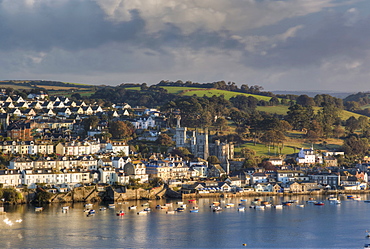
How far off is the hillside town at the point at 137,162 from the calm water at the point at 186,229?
6455 mm

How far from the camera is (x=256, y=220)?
165 ft

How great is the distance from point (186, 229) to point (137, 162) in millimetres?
22442

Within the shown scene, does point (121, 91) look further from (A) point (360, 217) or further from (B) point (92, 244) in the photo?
(B) point (92, 244)

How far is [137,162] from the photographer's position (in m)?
67.2

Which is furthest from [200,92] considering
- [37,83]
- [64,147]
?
[64,147]

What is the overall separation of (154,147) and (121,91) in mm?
46868

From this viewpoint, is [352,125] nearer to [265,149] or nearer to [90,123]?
[265,149]

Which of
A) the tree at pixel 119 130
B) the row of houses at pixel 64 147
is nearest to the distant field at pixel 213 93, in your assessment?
the tree at pixel 119 130

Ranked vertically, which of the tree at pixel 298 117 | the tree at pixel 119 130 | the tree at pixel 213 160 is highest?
the tree at pixel 298 117

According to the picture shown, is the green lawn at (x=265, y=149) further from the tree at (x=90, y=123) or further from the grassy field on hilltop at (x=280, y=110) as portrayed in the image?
the grassy field on hilltop at (x=280, y=110)

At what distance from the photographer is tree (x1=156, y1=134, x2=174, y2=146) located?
79625mm

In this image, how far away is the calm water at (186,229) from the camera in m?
41.0

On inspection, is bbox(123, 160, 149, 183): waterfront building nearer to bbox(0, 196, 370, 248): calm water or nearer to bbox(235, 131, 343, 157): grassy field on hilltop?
bbox(0, 196, 370, 248): calm water

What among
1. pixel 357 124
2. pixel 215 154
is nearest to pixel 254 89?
pixel 357 124
